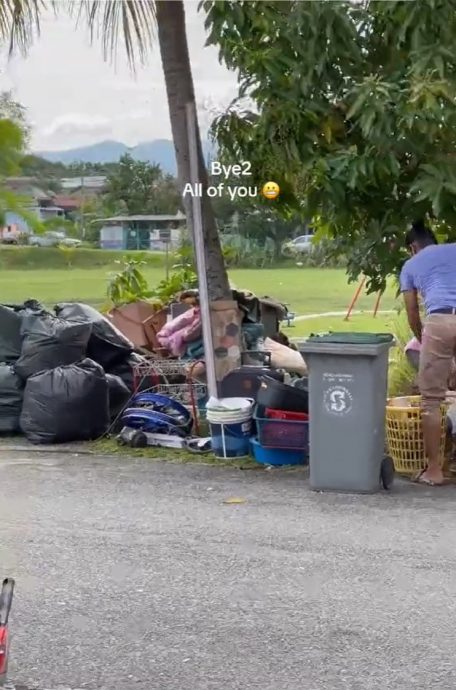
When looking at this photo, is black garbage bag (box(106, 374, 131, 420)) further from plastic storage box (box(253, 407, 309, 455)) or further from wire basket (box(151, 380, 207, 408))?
plastic storage box (box(253, 407, 309, 455))

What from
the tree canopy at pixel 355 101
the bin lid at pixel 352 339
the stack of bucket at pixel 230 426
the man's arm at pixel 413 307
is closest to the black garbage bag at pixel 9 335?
the stack of bucket at pixel 230 426

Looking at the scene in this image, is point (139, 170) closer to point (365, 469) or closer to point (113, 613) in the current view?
point (365, 469)

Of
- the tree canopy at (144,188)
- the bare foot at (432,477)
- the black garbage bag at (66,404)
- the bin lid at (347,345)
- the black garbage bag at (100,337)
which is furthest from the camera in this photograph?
the black garbage bag at (100,337)

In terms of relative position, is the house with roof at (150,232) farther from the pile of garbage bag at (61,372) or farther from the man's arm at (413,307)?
the man's arm at (413,307)

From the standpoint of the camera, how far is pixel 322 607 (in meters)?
4.92

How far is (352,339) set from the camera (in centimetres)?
692

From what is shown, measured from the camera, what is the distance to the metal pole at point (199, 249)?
335 inches

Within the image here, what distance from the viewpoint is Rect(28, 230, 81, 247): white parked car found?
246 centimetres

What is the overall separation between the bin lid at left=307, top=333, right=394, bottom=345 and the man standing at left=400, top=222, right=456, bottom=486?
303mm

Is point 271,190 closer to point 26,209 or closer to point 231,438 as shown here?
point 231,438

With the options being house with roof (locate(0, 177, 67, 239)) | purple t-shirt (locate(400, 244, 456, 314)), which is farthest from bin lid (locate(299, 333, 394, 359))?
house with roof (locate(0, 177, 67, 239))

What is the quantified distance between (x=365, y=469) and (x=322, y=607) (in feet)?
6.57

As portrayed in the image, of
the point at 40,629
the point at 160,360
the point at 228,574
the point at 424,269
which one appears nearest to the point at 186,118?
the point at 160,360

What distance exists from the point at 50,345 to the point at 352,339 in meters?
2.80
